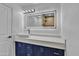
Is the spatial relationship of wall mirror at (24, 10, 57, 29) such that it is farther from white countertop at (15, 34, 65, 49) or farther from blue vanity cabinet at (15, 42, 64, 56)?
blue vanity cabinet at (15, 42, 64, 56)

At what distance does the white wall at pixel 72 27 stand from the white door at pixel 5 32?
130 cm

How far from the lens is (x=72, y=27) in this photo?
872 mm

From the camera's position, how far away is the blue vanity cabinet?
1.33 m

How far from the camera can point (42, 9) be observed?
1.92 metres

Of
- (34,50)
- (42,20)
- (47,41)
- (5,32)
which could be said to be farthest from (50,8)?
Result: (5,32)

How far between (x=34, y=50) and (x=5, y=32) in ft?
2.36

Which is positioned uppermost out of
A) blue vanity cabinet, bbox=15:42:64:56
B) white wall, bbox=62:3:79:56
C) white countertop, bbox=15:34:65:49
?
white wall, bbox=62:3:79:56

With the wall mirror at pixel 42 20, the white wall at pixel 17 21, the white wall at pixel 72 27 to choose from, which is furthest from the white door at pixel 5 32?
the white wall at pixel 72 27

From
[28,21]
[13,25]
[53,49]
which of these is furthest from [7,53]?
[53,49]

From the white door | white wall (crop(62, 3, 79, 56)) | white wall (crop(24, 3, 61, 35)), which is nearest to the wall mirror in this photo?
white wall (crop(24, 3, 61, 35))

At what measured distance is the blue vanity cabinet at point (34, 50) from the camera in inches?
52.2

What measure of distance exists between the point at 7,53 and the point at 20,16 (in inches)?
31.9

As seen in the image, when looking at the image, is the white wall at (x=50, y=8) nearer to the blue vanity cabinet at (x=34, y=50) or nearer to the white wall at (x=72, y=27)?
the blue vanity cabinet at (x=34, y=50)

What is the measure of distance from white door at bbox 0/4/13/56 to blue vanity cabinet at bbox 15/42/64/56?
0.19 meters
